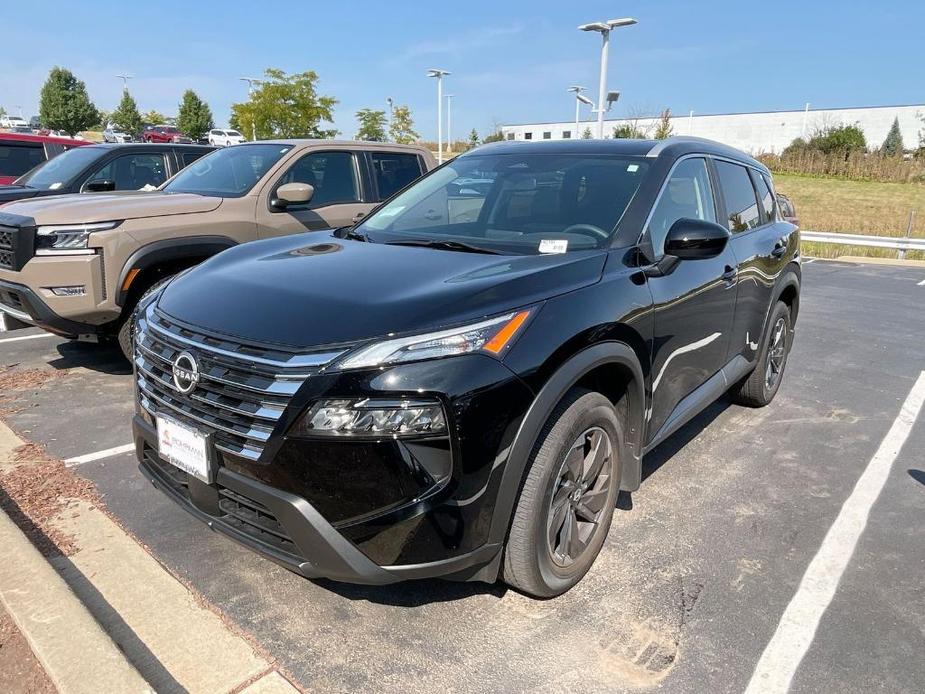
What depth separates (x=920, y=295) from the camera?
10.4 m

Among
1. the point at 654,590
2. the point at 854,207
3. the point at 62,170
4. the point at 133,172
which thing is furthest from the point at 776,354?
the point at 854,207

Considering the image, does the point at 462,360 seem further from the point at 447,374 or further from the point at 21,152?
the point at 21,152

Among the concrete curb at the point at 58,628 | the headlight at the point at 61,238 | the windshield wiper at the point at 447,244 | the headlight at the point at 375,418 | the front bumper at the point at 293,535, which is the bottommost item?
the concrete curb at the point at 58,628

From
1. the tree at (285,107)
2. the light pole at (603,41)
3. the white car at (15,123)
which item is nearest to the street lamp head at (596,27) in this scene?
the light pole at (603,41)

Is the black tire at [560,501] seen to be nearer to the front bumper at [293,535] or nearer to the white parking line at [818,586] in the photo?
the front bumper at [293,535]

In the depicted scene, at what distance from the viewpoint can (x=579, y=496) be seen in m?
2.67

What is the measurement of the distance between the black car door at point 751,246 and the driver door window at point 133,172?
641 centimetres

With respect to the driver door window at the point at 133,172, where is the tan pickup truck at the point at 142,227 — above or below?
below

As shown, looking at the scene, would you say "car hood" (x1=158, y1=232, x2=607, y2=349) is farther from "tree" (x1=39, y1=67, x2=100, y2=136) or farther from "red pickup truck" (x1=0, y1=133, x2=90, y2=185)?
"tree" (x1=39, y1=67, x2=100, y2=136)

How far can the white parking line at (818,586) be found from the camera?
231cm

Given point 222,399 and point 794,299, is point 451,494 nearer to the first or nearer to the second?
point 222,399

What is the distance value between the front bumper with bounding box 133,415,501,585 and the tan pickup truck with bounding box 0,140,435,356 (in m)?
2.89

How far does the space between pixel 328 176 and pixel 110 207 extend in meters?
2.00

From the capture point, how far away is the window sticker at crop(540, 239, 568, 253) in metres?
2.87
